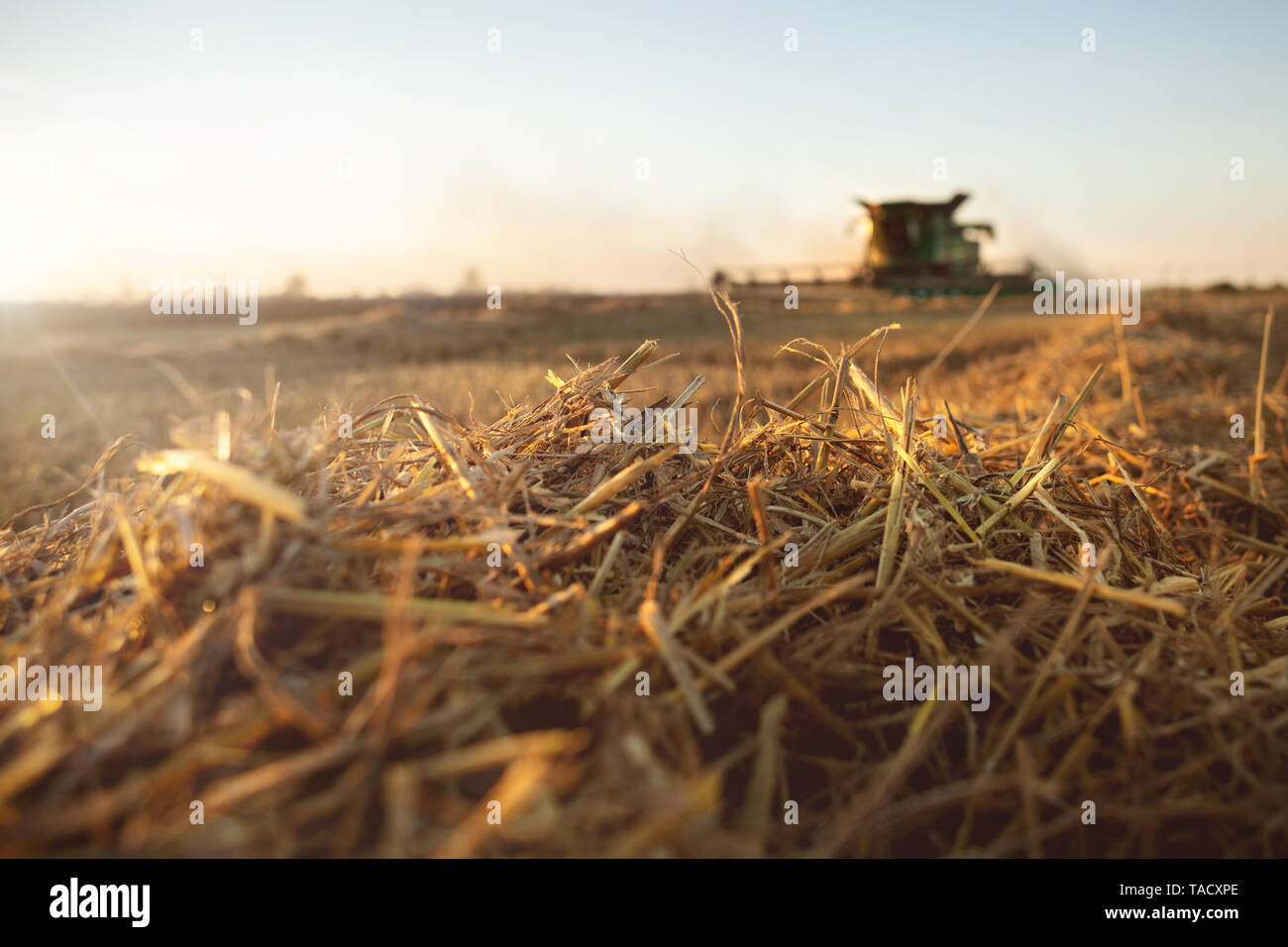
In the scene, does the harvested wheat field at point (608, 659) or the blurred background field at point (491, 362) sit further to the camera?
the blurred background field at point (491, 362)

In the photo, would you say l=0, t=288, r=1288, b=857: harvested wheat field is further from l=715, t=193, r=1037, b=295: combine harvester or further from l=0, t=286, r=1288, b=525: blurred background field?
l=715, t=193, r=1037, b=295: combine harvester

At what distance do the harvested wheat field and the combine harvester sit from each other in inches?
1073

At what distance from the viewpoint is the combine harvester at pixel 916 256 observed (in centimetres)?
2858

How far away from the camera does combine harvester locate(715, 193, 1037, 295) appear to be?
28.6 m

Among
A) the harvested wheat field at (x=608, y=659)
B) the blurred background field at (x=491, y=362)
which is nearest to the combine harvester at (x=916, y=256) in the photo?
the blurred background field at (x=491, y=362)

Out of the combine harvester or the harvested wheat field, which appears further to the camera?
the combine harvester

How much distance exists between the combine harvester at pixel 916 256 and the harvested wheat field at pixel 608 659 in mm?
27265

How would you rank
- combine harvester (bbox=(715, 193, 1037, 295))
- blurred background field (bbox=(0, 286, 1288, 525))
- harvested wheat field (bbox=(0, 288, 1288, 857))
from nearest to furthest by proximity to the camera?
1. harvested wheat field (bbox=(0, 288, 1288, 857))
2. blurred background field (bbox=(0, 286, 1288, 525))
3. combine harvester (bbox=(715, 193, 1037, 295))

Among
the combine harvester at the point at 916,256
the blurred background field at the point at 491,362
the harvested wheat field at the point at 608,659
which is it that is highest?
the combine harvester at the point at 916,256

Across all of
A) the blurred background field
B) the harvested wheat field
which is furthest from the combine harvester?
the harvested wheat field

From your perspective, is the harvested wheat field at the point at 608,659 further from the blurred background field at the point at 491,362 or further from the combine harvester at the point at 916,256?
the combine harvester at the point at 916,256
